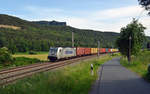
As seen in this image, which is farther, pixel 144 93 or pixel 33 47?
pixel 33 47

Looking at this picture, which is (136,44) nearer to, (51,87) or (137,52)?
(137,52)

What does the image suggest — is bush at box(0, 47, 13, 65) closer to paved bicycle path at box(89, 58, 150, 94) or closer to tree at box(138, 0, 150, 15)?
paved bicycle path at box(89, 58, 150, 94)

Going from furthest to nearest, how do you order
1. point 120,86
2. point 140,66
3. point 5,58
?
point 5,58 → point 140,66 → point 120,86

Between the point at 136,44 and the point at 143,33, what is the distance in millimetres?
1918

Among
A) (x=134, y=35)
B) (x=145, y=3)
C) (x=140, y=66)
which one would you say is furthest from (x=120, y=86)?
(x=134, y=35)

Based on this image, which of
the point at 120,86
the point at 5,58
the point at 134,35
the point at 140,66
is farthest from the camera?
the point at 134,35

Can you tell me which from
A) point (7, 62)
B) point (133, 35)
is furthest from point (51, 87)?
point (133, 35)

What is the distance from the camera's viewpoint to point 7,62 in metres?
29.7

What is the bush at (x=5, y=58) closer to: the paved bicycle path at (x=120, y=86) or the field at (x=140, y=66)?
the field at (x=140, y=66)

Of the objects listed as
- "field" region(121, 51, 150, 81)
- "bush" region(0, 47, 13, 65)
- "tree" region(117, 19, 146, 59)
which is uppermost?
"tree" region(117, 19, 146, 59)

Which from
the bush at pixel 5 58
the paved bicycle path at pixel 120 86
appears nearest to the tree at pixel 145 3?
the paved bicycle path at pixel 120 86

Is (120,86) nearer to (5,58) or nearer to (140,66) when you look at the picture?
(140,66)

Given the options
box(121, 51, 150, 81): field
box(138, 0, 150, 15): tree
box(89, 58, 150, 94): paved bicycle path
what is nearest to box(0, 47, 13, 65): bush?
box(121, 51, 150, 81): field

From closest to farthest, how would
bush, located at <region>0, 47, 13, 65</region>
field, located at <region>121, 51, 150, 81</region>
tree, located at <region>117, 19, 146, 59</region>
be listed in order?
field, located at <region>121, 51, 150, 81</region> → bush, located at <region>0, 47, 13, 65</region> → tree, located at <region>117, 19, 146, 59</region>
